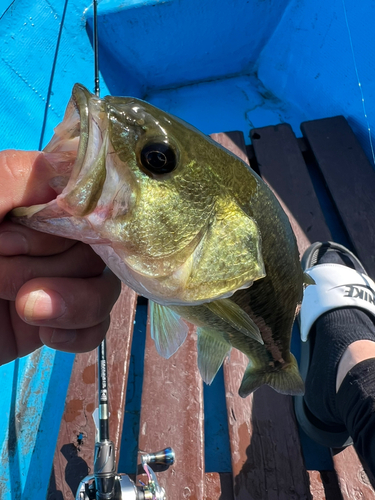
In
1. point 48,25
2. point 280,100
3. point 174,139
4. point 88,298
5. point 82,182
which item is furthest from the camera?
point 280,100

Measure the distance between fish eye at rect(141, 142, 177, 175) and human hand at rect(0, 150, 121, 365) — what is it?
19 centimetres

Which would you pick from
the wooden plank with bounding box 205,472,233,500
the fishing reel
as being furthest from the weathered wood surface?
the fishing reel

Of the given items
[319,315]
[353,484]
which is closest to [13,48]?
[319,315]

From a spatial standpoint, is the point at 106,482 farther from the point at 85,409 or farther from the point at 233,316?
the point at 233,316

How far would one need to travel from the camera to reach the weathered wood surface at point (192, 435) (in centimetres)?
134

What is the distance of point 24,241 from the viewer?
69 centimetres

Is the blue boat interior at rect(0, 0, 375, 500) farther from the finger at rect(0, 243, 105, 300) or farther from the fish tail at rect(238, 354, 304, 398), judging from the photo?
the finger at rect(0, 243, 105, 300)

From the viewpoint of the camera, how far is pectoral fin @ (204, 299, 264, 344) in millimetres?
690

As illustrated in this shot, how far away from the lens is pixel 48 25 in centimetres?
259

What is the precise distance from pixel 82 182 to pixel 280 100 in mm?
3310

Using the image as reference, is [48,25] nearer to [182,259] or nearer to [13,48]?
[13,48]

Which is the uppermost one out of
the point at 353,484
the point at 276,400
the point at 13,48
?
the point at 13,48

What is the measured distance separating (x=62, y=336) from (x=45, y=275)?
188 millimetres

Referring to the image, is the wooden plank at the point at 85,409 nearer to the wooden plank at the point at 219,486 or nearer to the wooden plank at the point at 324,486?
the wooden plank at the point at 219,486
